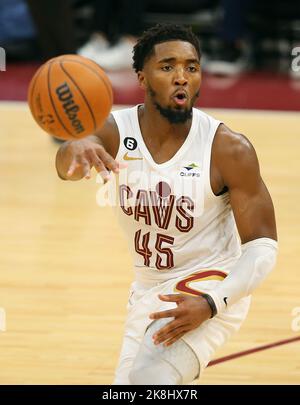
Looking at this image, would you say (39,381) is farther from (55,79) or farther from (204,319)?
(55,79)

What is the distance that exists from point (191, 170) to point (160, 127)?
0.84 feet

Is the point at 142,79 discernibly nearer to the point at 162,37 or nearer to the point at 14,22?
the point at 162,37

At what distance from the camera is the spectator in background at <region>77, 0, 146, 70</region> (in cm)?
1278

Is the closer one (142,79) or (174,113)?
(174,113)

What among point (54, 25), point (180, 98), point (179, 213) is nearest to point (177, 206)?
point (179, 213)

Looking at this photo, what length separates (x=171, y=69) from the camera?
4383 millimetres

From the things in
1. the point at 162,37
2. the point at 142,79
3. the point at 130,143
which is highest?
the point at 162,37

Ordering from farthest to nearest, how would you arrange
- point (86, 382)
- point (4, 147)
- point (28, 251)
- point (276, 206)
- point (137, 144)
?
point (4, 147), point (276, 206), point (28, 251), point (86, 382), point (137, 144)

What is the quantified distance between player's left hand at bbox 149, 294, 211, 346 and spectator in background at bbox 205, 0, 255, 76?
29.2 feet

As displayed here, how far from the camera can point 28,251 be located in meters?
7.29

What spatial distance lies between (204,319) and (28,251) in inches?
130

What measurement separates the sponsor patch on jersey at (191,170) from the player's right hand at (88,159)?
437 mm

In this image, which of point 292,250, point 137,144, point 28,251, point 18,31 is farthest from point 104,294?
point 18,31

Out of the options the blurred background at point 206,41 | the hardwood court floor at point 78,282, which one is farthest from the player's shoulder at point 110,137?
Answer: the blurred background at point 206,41
